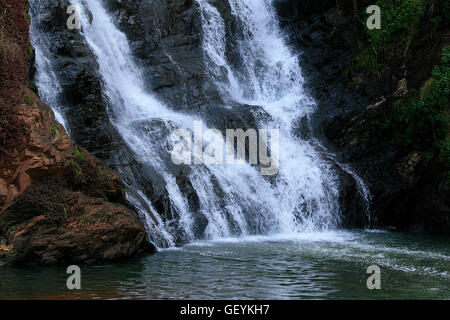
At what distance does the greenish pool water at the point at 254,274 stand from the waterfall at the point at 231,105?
158 centimetres

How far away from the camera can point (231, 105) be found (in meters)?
18.4

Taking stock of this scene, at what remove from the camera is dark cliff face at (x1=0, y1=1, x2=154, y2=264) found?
947 cm

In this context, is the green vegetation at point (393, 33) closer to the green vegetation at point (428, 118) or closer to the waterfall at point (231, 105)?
the green vegetation at point (428, 118)

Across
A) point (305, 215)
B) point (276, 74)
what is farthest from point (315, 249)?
point (276, 74)

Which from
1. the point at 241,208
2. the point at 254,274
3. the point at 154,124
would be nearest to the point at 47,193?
the point at 254,274

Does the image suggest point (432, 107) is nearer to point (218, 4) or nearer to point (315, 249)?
point (315, 249)

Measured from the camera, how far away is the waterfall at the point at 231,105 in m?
13.8

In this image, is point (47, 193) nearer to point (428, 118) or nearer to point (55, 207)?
point (55, 207)

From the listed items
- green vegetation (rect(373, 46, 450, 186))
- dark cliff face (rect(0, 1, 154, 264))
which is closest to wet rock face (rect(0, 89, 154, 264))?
dark cliff face (rect(0, 1, 154, 264))

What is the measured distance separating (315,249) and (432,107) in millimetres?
7897

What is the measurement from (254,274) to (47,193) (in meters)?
4.36

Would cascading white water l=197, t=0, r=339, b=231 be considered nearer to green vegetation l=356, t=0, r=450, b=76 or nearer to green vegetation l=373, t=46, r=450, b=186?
green vegetation l=356, t=0, r=450, b=76

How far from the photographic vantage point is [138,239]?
10586 mm

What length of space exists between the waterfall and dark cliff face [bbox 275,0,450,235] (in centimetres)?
100
